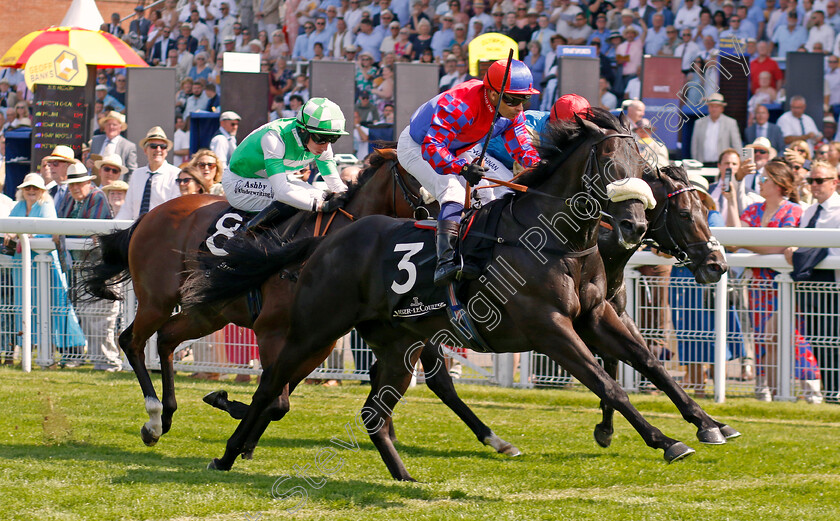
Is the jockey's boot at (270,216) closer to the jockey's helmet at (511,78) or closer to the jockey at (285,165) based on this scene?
the jockey at (285,165)

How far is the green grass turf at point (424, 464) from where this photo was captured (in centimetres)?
428

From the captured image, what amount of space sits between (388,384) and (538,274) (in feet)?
3.35

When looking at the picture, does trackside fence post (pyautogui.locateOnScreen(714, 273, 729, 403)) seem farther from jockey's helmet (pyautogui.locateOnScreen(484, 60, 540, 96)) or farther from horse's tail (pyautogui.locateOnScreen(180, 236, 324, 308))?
horse's tail (pyautogui.locateOnScreen(180, 236, 324, 308))

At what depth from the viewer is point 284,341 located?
211 inches

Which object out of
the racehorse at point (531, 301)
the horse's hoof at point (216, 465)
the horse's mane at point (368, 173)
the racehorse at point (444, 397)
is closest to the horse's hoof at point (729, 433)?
the racehorse at point (531, 301)

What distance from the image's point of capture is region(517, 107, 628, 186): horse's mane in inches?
181

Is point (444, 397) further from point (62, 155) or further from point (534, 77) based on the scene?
point (534, 77)

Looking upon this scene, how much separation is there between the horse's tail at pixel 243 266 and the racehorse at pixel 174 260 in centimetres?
15

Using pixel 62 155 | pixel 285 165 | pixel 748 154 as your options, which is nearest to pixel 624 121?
pixel 285 165

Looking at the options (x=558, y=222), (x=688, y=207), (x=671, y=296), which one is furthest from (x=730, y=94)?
(x=558, y=222)

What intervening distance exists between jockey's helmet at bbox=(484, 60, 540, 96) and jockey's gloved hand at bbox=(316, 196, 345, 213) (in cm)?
134

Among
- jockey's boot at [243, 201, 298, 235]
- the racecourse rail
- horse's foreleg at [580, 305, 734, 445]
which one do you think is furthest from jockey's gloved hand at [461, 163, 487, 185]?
the racecourse rail

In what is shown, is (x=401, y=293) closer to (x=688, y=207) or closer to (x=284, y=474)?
(x=284, y=474)

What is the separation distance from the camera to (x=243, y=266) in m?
5.41
